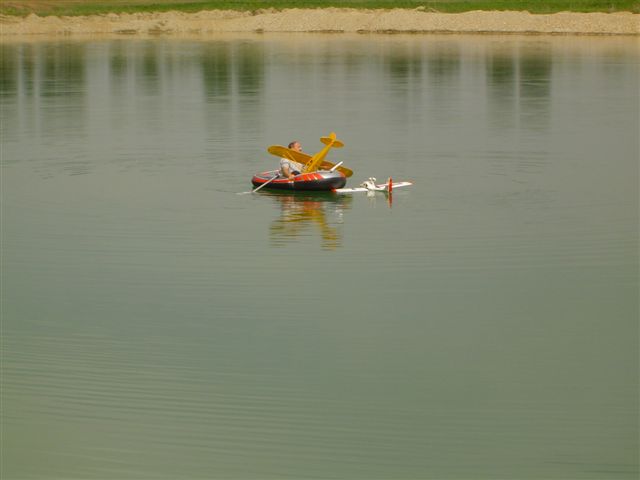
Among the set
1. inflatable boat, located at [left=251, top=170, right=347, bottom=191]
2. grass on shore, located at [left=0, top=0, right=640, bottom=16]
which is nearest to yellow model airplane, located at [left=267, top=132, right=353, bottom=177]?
inflatable boat, located at [left=251, top=170, right=347, bottom=191]

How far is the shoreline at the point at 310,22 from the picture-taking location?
89.6 metres

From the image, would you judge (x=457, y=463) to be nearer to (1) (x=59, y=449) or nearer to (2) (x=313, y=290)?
(1) (x=59, y=449)

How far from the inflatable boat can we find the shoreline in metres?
63.0

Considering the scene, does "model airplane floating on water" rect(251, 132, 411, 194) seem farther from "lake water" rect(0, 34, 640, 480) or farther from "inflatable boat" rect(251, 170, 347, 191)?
"lake water" rect(0, 34, 640, 480)

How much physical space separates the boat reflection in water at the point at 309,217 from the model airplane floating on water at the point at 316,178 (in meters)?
0.22

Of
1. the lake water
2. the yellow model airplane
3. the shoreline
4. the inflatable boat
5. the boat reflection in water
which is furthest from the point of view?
the shoreline

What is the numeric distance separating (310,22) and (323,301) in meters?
80.7

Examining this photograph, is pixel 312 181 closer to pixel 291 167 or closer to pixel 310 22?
pixel 291 167

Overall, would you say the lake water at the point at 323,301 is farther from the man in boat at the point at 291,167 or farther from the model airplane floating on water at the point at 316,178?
the man in boat at the point at 291,167

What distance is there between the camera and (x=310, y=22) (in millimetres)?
98312

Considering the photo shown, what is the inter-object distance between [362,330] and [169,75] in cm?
4244

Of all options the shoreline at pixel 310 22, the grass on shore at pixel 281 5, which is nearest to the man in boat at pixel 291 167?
the shoreline at pixel 310 22

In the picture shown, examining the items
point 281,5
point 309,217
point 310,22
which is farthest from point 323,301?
point 281,5

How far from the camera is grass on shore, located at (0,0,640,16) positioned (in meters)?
93.1
